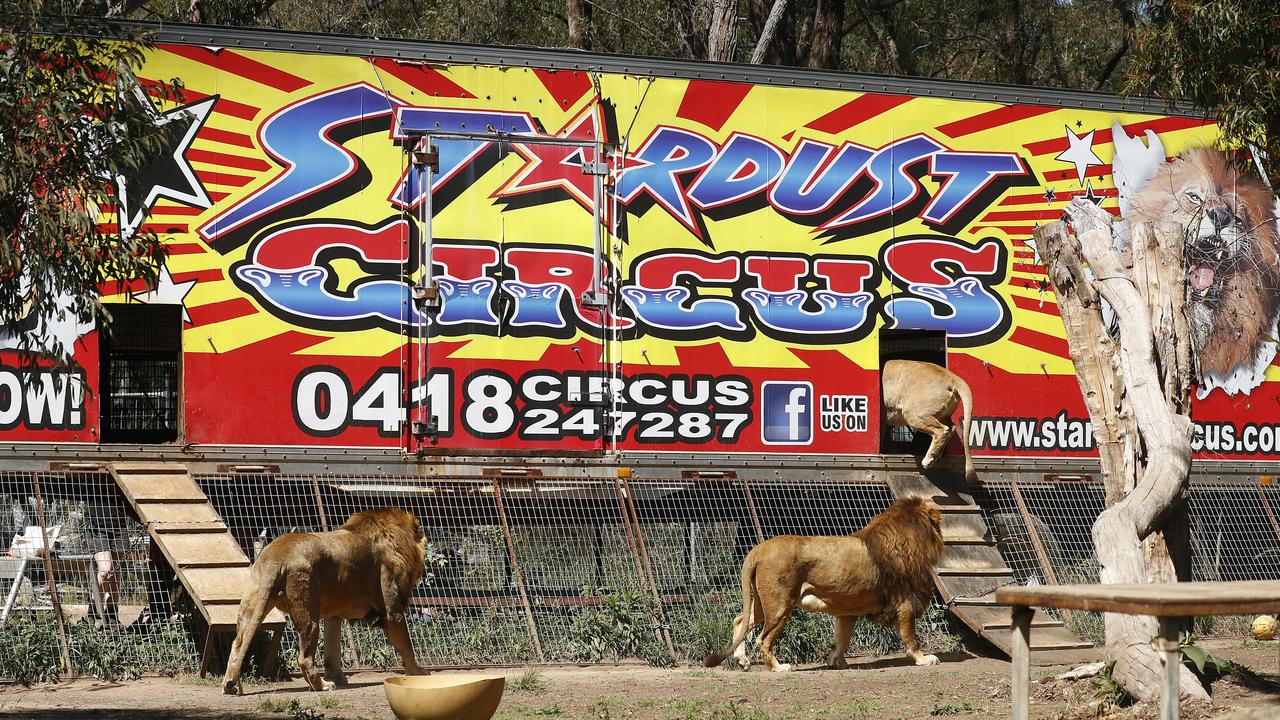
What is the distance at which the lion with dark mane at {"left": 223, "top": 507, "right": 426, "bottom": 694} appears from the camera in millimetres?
9859

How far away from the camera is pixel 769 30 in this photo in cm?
2484

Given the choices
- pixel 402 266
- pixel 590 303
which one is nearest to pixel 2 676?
pixel 402 266

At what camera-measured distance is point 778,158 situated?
13.4 metres

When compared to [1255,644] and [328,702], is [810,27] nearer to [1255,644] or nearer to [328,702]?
[1255,644]

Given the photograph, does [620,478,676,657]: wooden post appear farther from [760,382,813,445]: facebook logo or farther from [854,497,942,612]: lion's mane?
[854,497,942,612]: lion's mane

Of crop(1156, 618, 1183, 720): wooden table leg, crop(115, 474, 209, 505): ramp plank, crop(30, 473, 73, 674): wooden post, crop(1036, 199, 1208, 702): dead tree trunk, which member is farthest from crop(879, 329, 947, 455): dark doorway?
crop(1156, 618, 1183, 720): wooden table leg

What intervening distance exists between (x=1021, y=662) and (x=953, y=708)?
2787 millimetres

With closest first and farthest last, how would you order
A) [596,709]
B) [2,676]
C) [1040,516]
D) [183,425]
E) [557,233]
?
[596,709] < [2,676] < [183,425] < [557,233] < [1040,516]

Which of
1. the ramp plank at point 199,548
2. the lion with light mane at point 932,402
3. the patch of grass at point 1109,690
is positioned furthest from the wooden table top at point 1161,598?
the lion with light mane at point 932,402

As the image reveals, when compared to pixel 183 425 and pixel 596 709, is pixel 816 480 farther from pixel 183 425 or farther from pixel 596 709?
pixel 183 425

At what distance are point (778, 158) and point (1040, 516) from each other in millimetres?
4359

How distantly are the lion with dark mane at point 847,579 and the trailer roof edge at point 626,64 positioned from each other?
168 inches

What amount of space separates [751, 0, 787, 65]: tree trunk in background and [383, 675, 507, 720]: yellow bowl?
1875cm

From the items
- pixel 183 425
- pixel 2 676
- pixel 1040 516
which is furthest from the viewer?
pixel 1040 516
